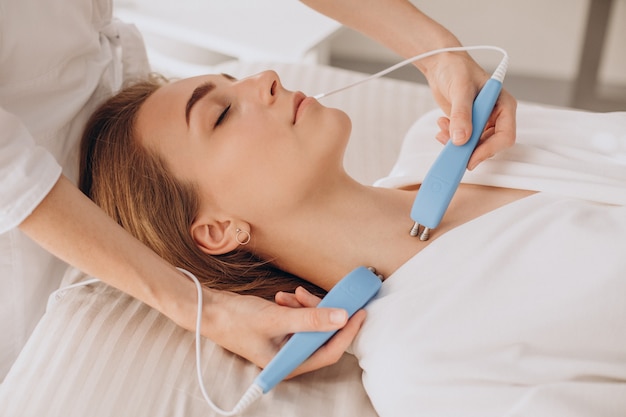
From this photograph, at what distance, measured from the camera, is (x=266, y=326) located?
1.06m

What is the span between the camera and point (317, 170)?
1221 millimetres

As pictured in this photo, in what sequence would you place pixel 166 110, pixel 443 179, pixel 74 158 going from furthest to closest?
pixel 74 158, pixel 166 110, pixel 443 179

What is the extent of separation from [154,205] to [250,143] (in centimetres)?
21

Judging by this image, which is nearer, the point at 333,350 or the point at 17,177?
the point at 17,177

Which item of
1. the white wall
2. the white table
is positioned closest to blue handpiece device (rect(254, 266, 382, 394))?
the white table

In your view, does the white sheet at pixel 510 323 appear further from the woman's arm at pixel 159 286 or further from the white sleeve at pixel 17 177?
the white sleeve at pixel 17 177

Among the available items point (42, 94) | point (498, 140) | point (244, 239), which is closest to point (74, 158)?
point (42, 94)

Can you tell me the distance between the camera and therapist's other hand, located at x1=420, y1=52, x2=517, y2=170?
1.22m

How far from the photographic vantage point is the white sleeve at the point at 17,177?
3.19 feet

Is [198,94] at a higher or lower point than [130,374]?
higher

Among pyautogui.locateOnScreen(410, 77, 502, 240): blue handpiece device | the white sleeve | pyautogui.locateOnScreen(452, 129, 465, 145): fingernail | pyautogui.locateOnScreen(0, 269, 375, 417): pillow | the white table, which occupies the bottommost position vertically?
the white table

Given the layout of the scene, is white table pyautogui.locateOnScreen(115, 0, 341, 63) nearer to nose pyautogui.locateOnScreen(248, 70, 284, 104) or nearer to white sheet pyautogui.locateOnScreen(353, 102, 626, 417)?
nose pyautogui.locateOnScreen(248, 70, 284, 104)

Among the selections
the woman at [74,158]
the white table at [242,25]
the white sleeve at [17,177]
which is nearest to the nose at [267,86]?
the woman at [74,158]

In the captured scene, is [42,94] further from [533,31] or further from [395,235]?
[533,31]
